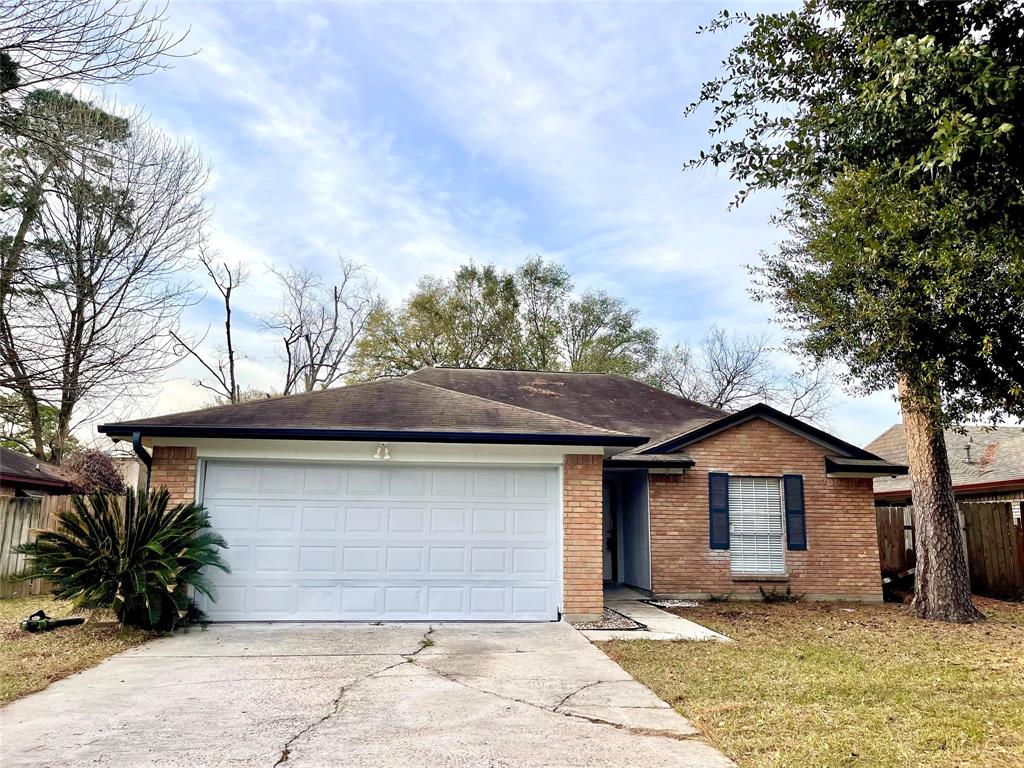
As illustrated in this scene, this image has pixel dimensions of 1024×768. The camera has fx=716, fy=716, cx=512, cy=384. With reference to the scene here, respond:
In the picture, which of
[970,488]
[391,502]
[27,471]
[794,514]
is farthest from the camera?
[970,488]

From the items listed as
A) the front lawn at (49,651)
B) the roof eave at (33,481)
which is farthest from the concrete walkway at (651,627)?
the roof eave at (33,481)

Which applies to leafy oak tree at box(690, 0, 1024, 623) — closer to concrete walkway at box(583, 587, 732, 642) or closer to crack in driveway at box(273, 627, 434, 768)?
concrete walkway at box(583, 587, 732, 642)

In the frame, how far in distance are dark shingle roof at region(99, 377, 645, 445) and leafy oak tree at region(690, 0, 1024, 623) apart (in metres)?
3.45

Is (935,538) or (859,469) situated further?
(859,469)

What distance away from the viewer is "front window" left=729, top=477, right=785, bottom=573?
12.5 meters

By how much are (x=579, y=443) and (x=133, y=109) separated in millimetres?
8338

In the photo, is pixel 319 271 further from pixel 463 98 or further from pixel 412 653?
pixel 412 653

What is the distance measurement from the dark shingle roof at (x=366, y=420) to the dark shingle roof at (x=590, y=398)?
4539 millimetres

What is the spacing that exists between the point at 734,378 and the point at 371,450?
25832mm

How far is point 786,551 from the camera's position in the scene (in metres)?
12.6

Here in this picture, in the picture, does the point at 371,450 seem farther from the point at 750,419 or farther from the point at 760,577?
the point at 760,577

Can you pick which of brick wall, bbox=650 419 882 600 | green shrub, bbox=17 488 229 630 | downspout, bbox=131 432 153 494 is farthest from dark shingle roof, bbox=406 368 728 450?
green shrub, bbox=17 488 229 630

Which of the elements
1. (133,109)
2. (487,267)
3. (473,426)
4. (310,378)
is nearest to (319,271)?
(310,378)

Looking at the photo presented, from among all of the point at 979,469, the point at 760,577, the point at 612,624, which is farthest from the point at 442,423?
the point at 979,469
